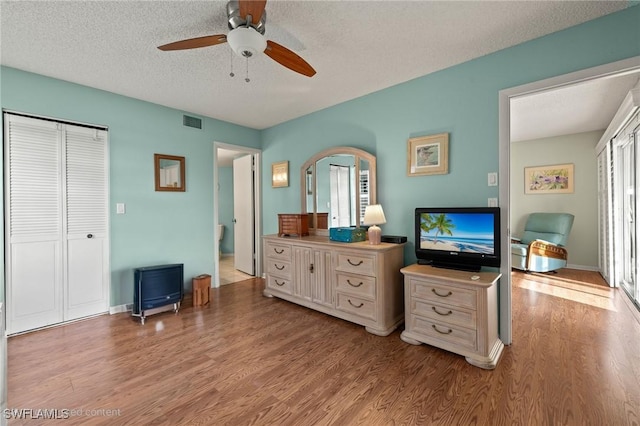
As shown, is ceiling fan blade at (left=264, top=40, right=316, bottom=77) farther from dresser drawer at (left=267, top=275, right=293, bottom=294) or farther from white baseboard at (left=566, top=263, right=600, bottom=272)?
white baseboard at (left=566, top=263, right=600, bottom=272)

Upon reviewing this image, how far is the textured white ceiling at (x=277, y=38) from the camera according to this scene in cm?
188

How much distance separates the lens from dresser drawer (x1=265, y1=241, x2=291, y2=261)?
3.47 metres

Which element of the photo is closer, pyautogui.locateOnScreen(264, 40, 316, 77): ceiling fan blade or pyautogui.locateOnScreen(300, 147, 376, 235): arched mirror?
pyautogui.locateOnScreen(264, 40, 316, 77): ceiling fan blade

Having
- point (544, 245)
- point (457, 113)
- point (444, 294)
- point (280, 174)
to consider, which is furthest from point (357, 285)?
point (544, 245)

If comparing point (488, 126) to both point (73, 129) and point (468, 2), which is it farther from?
point (73, 129)

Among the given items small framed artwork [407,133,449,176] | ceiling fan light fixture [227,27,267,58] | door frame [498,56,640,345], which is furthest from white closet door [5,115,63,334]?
door frame [498,56,640,345]

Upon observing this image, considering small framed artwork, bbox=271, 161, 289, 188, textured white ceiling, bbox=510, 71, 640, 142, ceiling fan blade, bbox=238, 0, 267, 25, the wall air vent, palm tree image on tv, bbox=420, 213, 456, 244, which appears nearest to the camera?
ceiling fan blade, bbox=238, 0, 267, 25

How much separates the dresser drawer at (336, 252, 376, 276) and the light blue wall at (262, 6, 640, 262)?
54cm

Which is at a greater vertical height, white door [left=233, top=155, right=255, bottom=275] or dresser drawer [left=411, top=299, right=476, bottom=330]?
white door [left=233, top=155, right=255, bottom=275]

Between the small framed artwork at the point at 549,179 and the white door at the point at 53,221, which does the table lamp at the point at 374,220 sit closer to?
the white door at the point at 53,221

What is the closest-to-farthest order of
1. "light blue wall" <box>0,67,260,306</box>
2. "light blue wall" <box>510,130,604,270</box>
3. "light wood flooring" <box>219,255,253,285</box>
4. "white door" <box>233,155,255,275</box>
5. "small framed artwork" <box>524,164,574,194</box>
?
"light blue wall" <box>0,67,260,306</box> < "light wood flooring" <box>219,255,253,285</box> < "white door" <box>233,155,255,275</box> < "light blue wall" <box>510,130,604,270</box> < "small framed artwork" <box>524,164,574,194</box>

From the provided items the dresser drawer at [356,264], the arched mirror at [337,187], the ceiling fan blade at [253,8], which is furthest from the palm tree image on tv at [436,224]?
→ the ceiling fan blade at [253,8]

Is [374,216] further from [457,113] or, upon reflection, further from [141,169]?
[141,169]

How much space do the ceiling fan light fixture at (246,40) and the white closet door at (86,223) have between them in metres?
2.34
